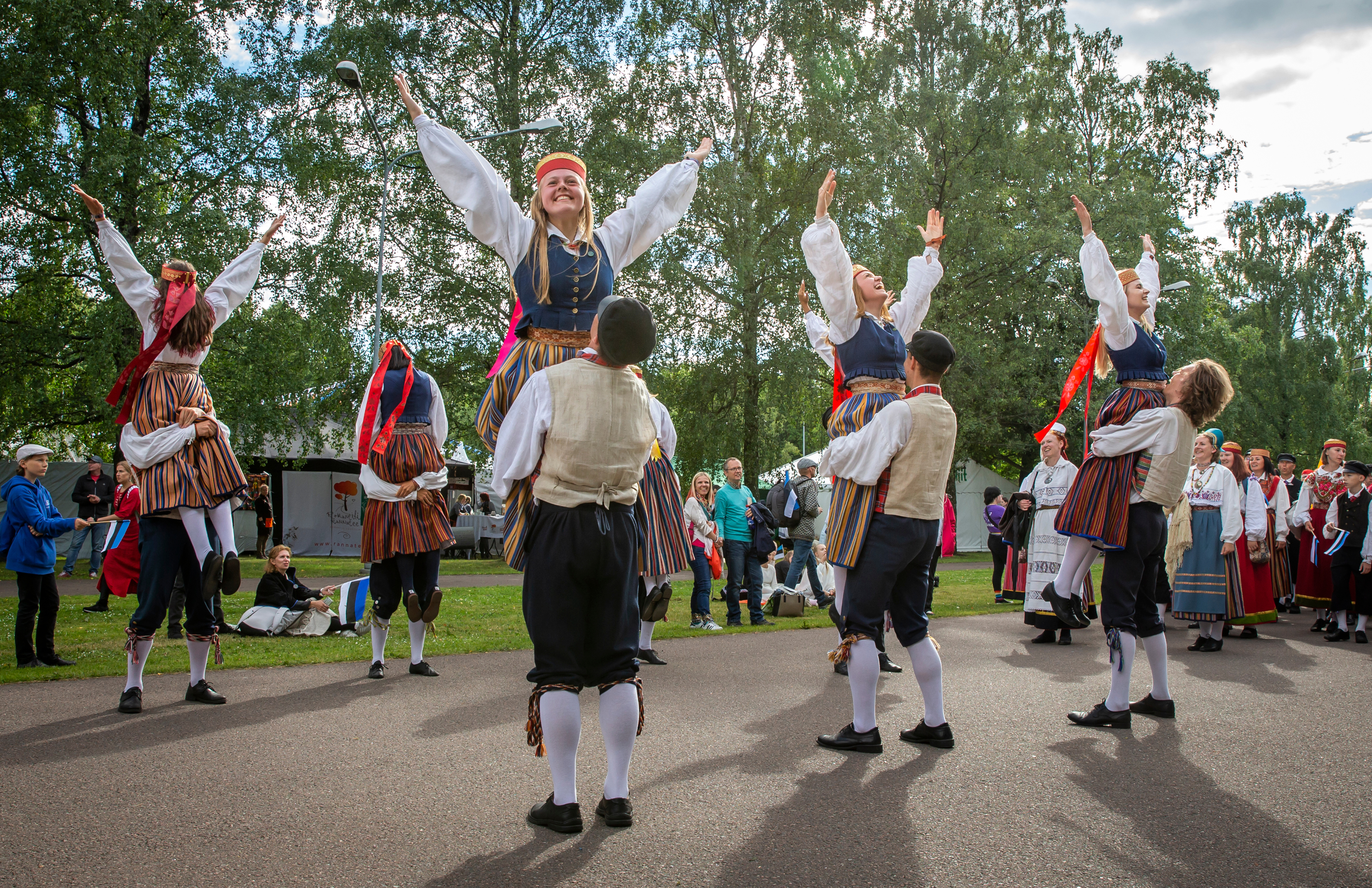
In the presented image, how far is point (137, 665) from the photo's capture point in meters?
4.76

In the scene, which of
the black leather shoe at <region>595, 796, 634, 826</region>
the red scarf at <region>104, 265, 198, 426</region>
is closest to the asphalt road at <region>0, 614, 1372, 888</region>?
the black leather shoe at <region>595, 796, 634, 826</region>

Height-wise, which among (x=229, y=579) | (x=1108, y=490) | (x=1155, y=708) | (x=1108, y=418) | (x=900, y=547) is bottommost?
(x=1155, y=708)

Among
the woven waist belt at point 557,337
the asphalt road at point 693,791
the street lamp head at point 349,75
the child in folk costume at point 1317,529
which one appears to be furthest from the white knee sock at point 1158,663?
the street lamp head at point 349,75

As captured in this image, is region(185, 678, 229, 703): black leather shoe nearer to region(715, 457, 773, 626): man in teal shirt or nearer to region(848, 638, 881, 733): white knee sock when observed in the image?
region(848, 638, 881, 733): white knee sock

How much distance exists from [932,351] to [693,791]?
2202 millimetres

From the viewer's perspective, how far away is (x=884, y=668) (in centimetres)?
632

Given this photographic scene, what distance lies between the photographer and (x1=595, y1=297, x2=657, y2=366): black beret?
2977mm

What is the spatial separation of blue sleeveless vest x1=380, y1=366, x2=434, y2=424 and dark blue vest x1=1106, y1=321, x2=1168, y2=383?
432 centimetres

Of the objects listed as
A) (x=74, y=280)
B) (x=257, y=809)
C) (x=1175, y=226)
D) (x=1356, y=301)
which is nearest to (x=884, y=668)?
(x=257, y=809)

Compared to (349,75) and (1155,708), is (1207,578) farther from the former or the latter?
(349,75)

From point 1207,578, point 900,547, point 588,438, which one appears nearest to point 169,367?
point 588,438

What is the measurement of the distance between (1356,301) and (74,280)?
137 feet

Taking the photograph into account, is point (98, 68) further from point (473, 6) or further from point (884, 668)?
point (884, 668)

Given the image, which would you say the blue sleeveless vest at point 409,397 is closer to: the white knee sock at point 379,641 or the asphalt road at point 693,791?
the white knee sock at point 379,641
